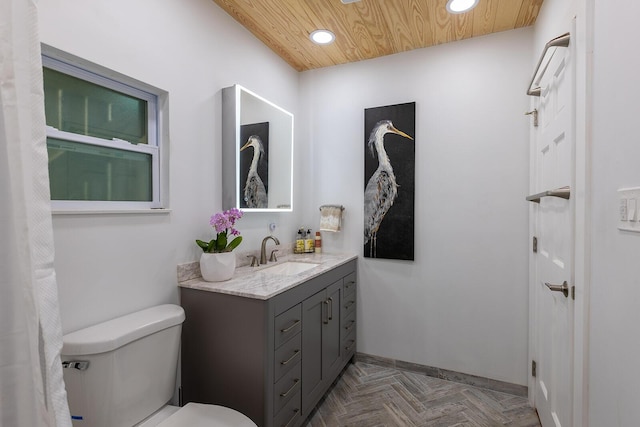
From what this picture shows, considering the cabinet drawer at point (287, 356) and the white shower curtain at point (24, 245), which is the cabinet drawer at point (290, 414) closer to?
the cabinet drawer at point (287, 356)

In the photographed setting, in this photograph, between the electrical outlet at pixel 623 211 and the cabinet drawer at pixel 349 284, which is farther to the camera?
the cabinet drawer at pixel 349 284

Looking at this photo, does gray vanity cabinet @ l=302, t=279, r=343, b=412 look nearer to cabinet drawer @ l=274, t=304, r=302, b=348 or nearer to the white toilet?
cabinet drawer @ l=274, t=304, r=302, b=348

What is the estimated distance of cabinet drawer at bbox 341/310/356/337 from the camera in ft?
7.75

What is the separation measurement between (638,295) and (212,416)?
1.47m

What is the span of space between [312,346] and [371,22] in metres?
2.13

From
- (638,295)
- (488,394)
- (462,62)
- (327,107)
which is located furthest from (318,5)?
(488,394)

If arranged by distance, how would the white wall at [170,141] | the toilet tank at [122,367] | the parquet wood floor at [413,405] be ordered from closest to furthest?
1. the toilet tank at [122,367]
2. the white wall at [170,141]
3. the parquet wood floor at [413,405]

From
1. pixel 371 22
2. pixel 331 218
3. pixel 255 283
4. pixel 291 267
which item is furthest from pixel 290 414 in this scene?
pixel 371 22

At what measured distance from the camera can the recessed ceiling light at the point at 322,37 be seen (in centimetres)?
220

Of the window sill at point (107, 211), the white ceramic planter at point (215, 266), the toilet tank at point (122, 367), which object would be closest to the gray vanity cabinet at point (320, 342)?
the white ceramic planter at point (215, 266)

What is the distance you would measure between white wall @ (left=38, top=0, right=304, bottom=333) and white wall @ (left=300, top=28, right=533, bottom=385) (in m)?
0.96

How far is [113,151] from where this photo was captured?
139 centimetres

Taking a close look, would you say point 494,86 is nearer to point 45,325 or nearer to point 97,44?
point 97,44

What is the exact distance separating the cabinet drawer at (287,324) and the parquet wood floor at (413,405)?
2.24ft
